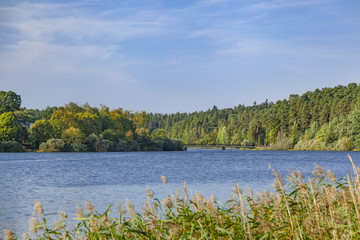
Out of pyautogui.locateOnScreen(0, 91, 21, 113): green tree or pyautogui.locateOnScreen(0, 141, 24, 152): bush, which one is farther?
pyautogui.locateOnScreen(0, 91, 21, 113): green tree

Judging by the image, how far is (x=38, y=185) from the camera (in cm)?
2855

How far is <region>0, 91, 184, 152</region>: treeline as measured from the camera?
8888 cm

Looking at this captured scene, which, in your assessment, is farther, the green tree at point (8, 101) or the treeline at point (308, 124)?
the green tree at point (8, 101)

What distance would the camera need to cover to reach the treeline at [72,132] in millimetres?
88875

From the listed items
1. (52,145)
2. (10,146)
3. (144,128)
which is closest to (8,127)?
(10,146)

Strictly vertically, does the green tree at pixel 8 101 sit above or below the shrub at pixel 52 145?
above

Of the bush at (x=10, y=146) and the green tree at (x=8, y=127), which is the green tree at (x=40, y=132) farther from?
the bush at (x=10, y=146)

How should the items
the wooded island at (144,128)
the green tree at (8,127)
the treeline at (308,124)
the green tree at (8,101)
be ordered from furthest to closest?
the green tree at (8,101) < the treeline at (308,124) < the wooded island at (144,128) < the green tree at (8,127)

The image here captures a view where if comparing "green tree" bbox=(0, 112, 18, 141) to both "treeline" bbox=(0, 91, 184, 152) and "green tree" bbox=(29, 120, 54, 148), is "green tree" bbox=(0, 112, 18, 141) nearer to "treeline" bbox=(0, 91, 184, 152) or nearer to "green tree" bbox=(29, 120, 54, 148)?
"treeline" bbox=(0, 91, 184, 152)

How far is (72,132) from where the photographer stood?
91.9 metres

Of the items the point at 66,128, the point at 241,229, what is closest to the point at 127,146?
the point at 66,128

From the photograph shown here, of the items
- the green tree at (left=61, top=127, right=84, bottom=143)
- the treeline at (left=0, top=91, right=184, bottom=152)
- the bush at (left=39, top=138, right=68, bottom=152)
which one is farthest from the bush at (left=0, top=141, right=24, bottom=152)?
the green tree at (left=61, top=127, right=84, bottom=143)

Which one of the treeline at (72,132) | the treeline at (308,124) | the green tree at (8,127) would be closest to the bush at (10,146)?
the treeline at (72,132)

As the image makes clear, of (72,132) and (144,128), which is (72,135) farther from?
(144,128)
